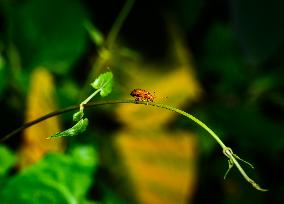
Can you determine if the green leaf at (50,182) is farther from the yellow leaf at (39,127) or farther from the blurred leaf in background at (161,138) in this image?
the blurred leaf in background at (161,138)

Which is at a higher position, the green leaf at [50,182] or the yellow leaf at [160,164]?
the yellow leaf at [160,164]

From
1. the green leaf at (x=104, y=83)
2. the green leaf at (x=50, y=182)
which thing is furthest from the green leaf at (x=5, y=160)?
the green leaf at (x=104, y=83)

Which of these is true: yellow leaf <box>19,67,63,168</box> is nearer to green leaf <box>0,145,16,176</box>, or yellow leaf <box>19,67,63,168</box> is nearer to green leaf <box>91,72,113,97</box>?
green leaf <box>0,145,16,176</box>

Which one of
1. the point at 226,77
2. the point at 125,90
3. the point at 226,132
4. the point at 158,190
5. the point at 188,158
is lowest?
the point at 158,190

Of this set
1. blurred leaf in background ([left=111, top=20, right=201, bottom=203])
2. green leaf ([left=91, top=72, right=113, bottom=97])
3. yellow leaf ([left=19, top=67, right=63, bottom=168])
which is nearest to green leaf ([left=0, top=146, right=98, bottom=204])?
yellow leaf ([left=19, top=67, right=63, bottom=168])

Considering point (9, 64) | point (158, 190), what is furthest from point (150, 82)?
point (9, 64)

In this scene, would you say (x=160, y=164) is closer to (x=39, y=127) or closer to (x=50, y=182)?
(x=39, y=127)

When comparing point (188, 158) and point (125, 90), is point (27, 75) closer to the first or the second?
point (125, 90)
